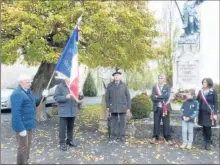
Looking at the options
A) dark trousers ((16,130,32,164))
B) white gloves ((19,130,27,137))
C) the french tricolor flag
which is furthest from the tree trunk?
white gloves ((19,130,27,137))

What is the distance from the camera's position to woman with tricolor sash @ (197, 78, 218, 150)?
7.26 m

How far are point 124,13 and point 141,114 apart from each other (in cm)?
264

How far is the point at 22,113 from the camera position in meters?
5.36

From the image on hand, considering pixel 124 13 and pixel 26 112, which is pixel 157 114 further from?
pixel 26 112

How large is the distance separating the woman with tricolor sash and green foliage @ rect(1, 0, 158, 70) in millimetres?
2542

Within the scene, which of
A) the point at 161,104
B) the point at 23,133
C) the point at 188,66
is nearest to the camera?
the point at 23,133

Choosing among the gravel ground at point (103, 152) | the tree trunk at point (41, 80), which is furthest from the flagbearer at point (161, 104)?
the tree trunk at point (41, 80)

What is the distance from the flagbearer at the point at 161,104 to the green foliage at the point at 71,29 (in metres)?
1.72

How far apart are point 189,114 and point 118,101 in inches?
61.3

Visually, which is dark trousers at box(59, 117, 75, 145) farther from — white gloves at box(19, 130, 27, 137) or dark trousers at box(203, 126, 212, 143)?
dark trousers at box(203, 126, 212, 143)

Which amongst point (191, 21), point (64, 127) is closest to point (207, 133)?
point (64, 127)

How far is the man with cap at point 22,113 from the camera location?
17.1 ft

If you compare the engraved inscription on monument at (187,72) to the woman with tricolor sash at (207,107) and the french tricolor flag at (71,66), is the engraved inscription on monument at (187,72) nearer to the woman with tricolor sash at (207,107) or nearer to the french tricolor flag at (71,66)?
the woman with tricolor sash at (207,107)

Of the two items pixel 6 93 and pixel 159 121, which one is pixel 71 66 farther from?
pixel 6 93
